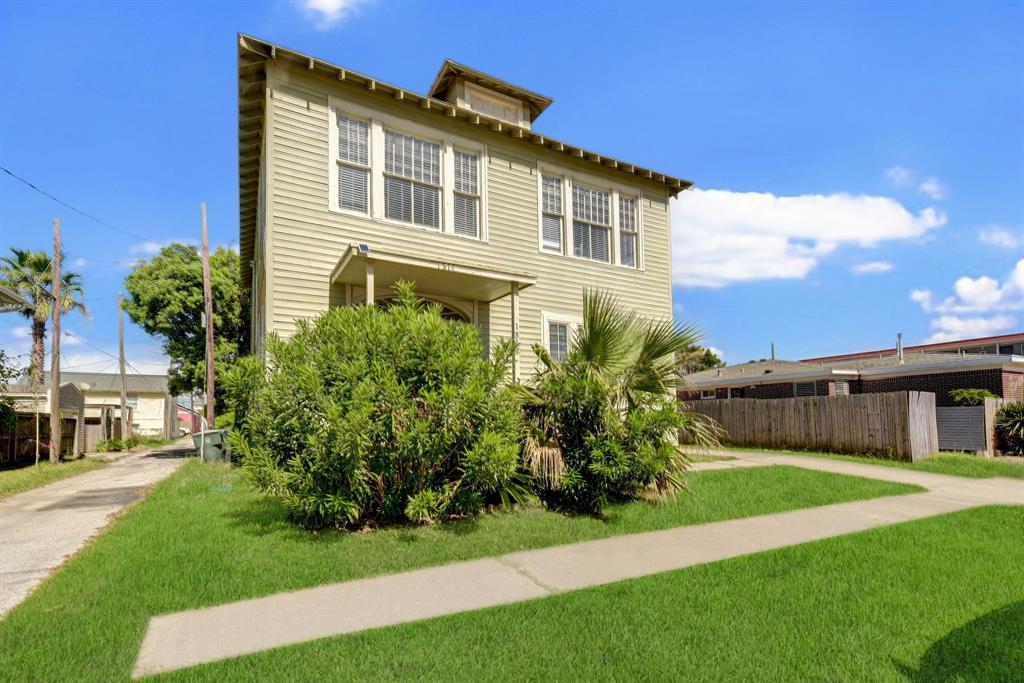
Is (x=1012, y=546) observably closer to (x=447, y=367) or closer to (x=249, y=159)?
(x=447, y=367)

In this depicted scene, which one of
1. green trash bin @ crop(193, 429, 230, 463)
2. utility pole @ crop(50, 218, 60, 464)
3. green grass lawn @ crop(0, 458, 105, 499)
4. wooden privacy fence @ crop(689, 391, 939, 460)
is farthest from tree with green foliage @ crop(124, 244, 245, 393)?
wooden privacy fence @ crop(689, 391, 939, 460)

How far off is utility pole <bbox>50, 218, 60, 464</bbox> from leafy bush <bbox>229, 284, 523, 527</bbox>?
1485 centimetres

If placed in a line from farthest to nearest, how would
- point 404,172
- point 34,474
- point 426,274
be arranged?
point 34,474
point 404,172
point 426,274

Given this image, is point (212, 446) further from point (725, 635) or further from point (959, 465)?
point (959, 465)

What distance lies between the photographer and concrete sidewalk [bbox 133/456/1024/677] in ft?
12.3

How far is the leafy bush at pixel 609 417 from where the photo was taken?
6938mm

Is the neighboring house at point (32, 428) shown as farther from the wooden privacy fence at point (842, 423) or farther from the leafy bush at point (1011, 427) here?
the leafy bush at point (1011, 427)

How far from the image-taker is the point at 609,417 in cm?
703

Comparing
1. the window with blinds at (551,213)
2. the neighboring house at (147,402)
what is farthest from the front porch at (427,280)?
the neighboring house at (147,402)

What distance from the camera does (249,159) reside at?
12.3 m

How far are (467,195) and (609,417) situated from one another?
6407mm

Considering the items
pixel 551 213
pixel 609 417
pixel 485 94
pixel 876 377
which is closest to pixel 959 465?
pixel 876 377

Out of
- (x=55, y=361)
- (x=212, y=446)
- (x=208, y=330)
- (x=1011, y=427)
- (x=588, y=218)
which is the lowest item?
(x=212, y=446)

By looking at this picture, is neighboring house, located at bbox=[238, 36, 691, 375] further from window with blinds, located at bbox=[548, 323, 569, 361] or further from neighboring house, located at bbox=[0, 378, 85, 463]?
neighboring house, located at bbox=[0, 378, 85, 463]
